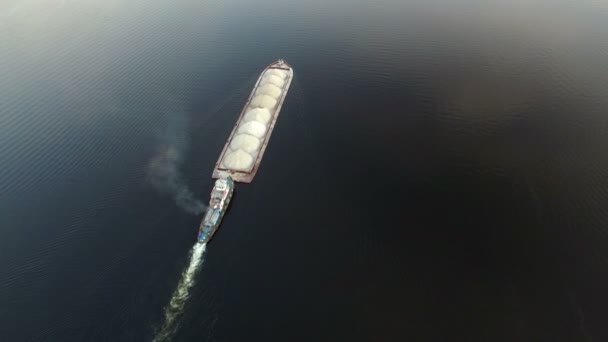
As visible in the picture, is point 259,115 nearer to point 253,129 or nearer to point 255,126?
point 255,126

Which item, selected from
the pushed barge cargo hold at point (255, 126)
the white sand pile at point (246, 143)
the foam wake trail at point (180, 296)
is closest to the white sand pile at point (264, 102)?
the pushed barge cargo hold at point (255, 126)

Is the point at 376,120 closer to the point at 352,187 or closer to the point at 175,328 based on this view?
the point at 352,187

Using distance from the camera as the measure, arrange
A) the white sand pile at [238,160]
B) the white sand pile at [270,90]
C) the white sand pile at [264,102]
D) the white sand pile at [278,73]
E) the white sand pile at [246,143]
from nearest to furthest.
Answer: the white sand pile at [238,160] < the white sand pile at [246,143] < the white sand pile at [264,102] < the white sand pile at [270,90] < the white sand pile at [278,73]

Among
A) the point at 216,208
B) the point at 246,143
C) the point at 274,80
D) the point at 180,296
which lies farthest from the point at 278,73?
the point at 180,296

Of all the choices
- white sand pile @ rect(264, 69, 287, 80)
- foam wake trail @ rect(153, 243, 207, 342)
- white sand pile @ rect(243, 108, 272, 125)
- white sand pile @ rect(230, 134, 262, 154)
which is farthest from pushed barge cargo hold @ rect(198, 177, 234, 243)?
white sand pile @ rect(264, 69, 287, 80)

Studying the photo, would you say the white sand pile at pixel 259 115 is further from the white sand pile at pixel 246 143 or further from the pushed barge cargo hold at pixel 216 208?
the pushed barge cargo hold at pixel 216 208

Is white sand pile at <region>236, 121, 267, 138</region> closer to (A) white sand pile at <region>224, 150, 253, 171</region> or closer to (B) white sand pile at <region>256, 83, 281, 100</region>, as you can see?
(A) white sand pile at <region>224, 150, 253, 171</region>
